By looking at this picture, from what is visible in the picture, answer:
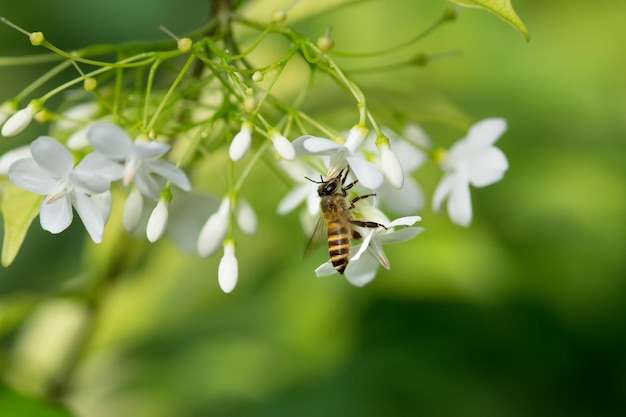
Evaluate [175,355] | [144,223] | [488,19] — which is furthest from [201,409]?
[488,19]

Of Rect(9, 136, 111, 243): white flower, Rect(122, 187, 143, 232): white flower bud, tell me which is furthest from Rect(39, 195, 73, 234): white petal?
Rect(122, 187, 143, 232): white flower bud

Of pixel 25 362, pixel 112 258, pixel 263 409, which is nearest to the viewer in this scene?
pixel 112 258

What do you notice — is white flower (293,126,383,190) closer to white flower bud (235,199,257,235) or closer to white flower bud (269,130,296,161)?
white flower bud (269,130,296,161)

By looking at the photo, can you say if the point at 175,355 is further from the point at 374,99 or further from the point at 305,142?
the point at 305,142

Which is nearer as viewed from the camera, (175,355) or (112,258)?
(112,258)

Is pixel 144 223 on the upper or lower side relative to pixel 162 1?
lower

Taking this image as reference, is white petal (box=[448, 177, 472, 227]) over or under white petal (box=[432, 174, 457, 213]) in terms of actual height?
under
